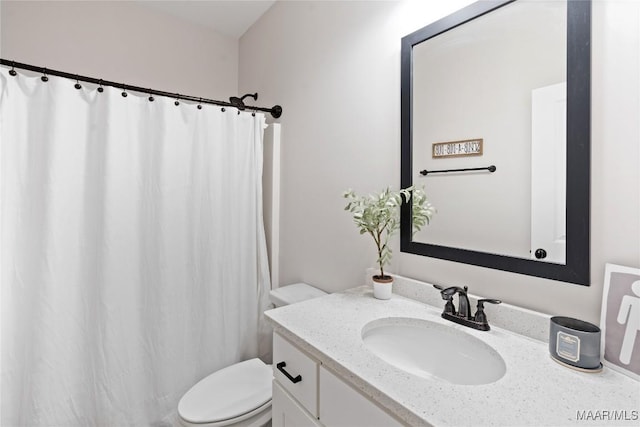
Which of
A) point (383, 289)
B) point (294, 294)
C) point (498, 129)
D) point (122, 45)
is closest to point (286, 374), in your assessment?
point (383, 289)

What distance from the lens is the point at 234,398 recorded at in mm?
1333

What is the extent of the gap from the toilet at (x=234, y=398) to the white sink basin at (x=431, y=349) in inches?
25.3

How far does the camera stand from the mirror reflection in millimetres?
840

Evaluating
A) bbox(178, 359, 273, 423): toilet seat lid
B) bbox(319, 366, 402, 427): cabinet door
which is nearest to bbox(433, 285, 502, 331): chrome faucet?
→ bbox(319, 366, 402, 427): cabinet door

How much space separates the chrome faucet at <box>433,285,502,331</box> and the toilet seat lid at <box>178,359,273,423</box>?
2.88ft

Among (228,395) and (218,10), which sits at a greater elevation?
(218,10)

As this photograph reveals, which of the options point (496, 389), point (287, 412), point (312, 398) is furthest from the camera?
point (287, 412)

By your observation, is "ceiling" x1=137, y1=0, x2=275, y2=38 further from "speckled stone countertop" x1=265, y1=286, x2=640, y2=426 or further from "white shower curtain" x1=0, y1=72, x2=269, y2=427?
"speckled stone countertop" x1=265, y1=286, x2=640, y2=426

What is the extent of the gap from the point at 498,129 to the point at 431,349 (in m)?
0.72

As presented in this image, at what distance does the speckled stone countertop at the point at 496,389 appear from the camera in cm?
56

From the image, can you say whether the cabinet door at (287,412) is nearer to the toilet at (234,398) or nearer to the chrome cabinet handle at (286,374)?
the chrome cabinet handle at (286,374)

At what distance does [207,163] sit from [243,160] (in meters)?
0.21

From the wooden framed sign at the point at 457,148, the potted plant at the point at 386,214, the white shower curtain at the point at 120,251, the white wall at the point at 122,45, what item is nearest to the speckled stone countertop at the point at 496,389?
the potted plant at the point at 386,214

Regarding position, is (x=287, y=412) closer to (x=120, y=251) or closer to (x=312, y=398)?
(x=312, y=398)
